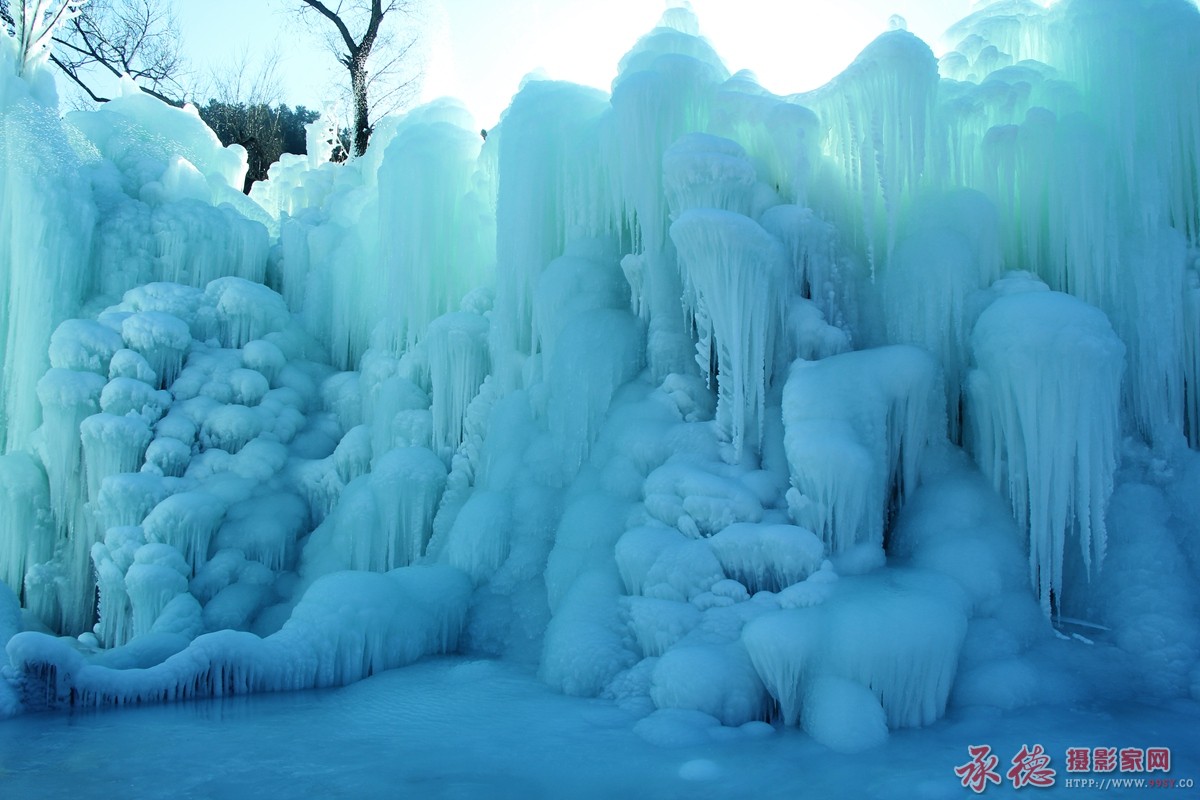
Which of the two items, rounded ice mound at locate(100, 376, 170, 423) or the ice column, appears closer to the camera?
the ice column

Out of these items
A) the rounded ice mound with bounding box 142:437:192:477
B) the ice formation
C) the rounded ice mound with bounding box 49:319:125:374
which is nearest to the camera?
the ice formation

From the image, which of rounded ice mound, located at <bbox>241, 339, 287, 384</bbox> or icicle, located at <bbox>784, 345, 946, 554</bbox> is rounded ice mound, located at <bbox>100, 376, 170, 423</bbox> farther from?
icicle, located at <bbox>784, 345, 946, 554</bbox>

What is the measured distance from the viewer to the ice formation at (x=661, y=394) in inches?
228

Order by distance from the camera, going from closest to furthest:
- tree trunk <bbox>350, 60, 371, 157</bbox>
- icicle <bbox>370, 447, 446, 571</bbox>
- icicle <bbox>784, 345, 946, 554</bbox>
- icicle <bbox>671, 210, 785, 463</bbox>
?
icicle <bbox>784, 345, 946, 554</bbox> < icicle <bbox>671, 210, 785, 463</bbox> < icicle <bbox>370, 447, 446, 571</bbox> < tree trunk <bbox>350, 60, 371, 157</bbox>

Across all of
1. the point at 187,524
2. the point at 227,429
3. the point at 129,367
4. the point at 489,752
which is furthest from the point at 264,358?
the point at 489,752

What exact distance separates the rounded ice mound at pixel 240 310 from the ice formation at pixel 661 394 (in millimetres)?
51

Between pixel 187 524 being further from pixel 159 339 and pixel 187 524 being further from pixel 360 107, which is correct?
pixel 360 107

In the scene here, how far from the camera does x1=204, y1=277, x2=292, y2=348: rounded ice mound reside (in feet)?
33.0

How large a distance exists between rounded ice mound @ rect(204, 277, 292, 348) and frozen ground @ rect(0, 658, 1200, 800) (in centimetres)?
528

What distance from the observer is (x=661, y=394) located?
24.4ft

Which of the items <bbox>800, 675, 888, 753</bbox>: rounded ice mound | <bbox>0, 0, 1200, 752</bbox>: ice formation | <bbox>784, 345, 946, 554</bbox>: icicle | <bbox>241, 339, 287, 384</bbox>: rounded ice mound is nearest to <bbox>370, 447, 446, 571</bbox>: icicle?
<bbox>0, 0, 1200, 752</bbox>: ice formation

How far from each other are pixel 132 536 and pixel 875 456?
21.7 feet

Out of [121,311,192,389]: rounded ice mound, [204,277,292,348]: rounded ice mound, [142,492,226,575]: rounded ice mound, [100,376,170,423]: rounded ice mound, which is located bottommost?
[142,492,226,575]: rounded ice mound

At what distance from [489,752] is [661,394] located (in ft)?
11.7
